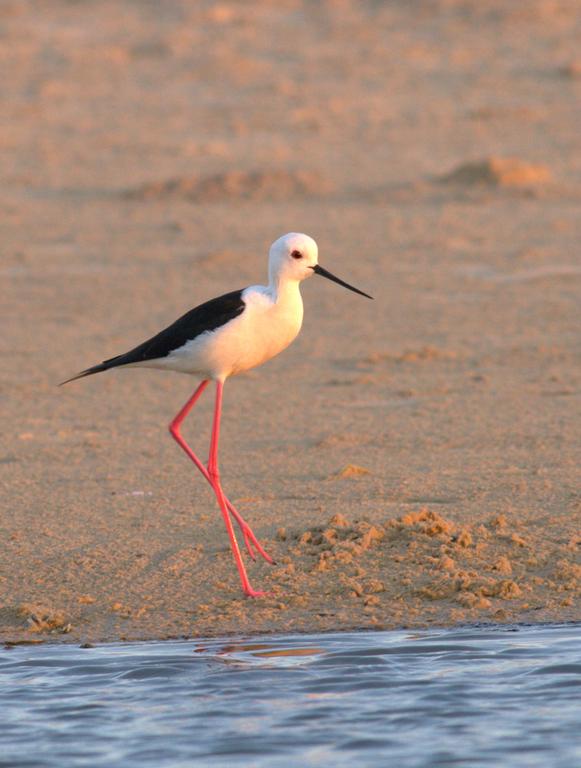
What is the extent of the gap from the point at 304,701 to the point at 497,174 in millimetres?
9563

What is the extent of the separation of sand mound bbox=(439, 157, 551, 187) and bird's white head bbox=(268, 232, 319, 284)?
7.93m

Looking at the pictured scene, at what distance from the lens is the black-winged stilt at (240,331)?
6.20 metres

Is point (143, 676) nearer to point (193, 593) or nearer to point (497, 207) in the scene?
point (193, 593)

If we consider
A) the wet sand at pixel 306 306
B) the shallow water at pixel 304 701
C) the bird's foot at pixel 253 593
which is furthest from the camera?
the wet sand at pixel 306 306

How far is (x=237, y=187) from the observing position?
14.1m

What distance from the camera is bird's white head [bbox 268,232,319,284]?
6.32 m

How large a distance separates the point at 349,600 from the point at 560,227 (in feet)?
24.0

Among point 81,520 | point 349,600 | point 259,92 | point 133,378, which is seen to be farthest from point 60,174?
point 349,600

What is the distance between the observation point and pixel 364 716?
16.8ft

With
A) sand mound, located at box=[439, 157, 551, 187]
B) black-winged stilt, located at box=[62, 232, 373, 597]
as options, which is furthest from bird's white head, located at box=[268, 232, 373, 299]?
sand mound, located at box=[439, 157, 551, 187]

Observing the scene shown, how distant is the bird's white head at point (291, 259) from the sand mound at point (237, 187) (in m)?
7.62

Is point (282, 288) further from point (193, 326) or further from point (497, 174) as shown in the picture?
point (497, 174)

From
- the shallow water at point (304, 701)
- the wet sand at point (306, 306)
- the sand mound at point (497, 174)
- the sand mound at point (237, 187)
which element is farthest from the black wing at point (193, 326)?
the sand mound at point (497, 174)

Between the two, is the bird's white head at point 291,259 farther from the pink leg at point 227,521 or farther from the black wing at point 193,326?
the pink leg at point 227,521
